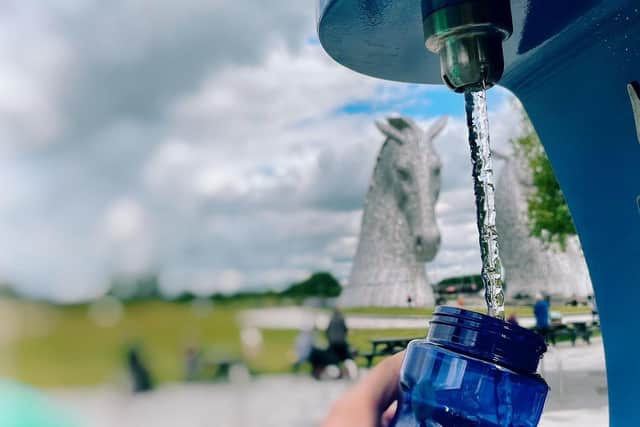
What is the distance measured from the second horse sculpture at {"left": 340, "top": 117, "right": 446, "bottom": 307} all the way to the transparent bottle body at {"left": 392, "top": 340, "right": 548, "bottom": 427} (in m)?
5.66

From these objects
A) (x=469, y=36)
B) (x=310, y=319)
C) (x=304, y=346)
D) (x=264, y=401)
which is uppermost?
(x=469, y=36)

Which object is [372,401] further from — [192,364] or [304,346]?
[192,364]

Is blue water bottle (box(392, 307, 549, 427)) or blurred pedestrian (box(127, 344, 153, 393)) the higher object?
blue water bottle (box(392, 307, 549, 427))

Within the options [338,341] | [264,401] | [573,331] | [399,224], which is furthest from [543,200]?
[264,401]

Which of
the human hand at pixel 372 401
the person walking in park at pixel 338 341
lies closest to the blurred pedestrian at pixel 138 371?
the person walking in park at pixel 338 341

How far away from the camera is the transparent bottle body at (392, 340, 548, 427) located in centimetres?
28

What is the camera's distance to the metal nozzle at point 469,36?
13.4 inches

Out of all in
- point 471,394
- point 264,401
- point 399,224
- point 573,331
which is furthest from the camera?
point 399,224

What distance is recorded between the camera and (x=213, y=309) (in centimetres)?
532

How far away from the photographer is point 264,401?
4227 mm

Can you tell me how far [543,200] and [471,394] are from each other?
235 inches

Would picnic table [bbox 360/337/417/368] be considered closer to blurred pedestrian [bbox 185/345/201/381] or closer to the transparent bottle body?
blurred pedestrian [bbox 185/345/201/381]

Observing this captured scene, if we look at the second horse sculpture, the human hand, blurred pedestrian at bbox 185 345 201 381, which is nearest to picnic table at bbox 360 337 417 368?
the second horse sculpture

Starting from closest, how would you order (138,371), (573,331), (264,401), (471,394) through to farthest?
(471,394)
(264,401)
(573,331)
(138,371)
